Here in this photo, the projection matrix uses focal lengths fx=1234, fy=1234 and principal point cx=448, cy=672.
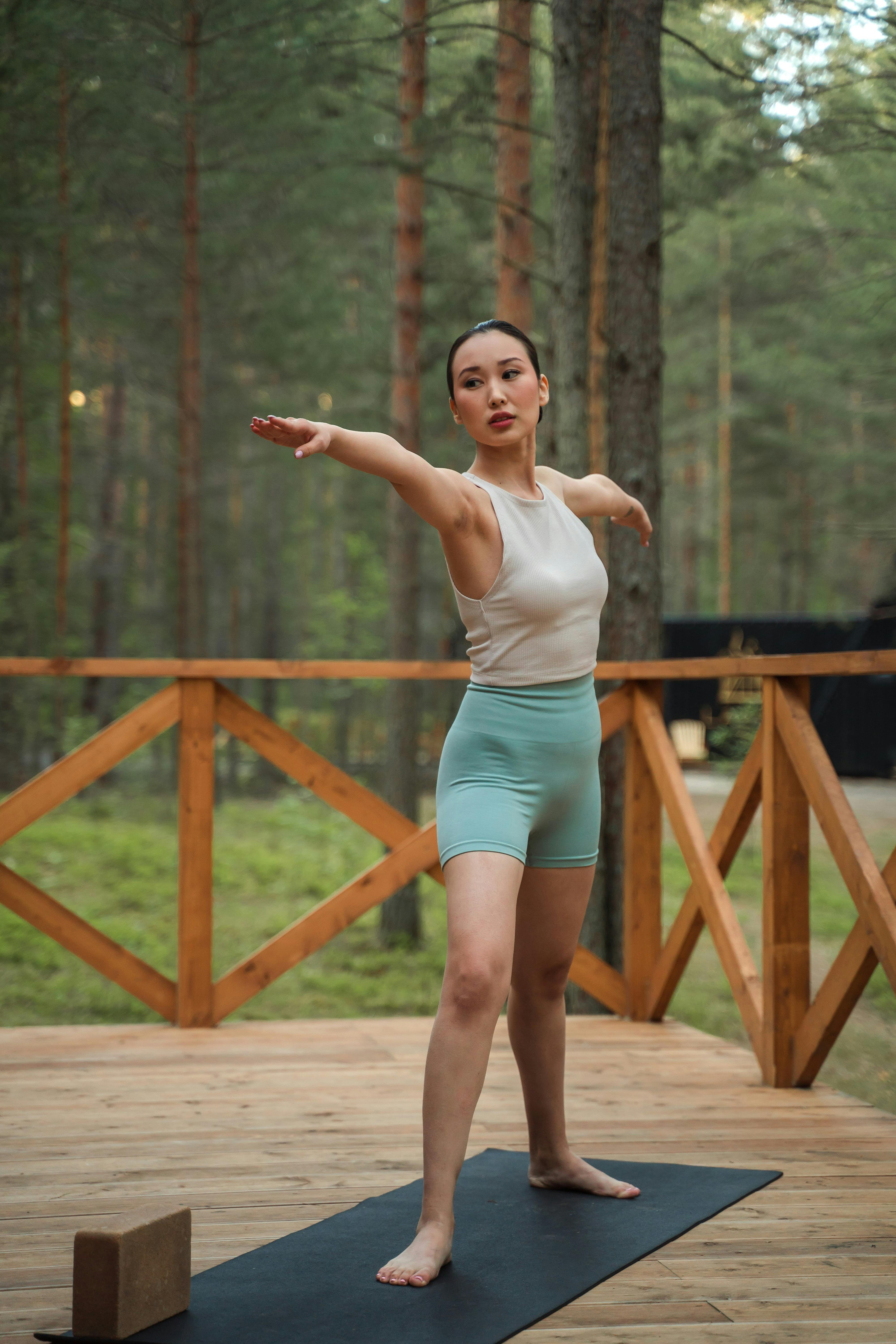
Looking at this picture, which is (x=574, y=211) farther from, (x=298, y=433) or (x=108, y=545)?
(x=108, y=545)

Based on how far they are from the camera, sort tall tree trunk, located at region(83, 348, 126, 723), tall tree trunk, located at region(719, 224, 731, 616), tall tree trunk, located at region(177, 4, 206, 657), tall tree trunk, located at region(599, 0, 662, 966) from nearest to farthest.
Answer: tall tree trunk, located at region(599, 0, 662, 966) < tall tree trunk, located at region(177, 4, 206, 657) < tall tree trunk, located at region(83, 348, 126, 723) < tall tree trunk, located at region(719, 224, 731, 616)

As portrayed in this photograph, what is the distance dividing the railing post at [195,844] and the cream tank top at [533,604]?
1.81 m

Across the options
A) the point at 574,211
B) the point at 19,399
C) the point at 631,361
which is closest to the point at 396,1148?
the point at 631,361

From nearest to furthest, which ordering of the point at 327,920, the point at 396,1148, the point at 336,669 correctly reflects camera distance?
the point at 396,1148 → the point at 336,669 → the point at 327,920

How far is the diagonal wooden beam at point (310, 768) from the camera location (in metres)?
3.86

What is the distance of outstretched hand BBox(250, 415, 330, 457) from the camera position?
1.76m

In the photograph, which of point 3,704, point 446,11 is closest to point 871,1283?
point 446,11

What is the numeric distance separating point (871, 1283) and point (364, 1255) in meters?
0.81

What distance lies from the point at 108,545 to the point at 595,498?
49.2ft

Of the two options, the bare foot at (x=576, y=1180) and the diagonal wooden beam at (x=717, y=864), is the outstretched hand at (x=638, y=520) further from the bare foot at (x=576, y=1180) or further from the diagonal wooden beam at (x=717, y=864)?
the bare foot at (x=576, y=1180)

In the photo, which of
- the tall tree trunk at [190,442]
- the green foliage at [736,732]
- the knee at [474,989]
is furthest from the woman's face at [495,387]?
the tall tree trunk at [190,442]

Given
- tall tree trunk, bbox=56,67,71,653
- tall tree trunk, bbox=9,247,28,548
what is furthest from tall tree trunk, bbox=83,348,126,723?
tall tree trunk, bbox=9,247,28,548

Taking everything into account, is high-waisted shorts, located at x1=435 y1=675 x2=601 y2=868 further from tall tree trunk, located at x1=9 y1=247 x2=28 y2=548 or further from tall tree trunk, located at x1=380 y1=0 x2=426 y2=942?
tall tree trunk, located at x1=9 y1=247 x2=28 y2=548

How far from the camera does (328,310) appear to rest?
14484 millimetres
